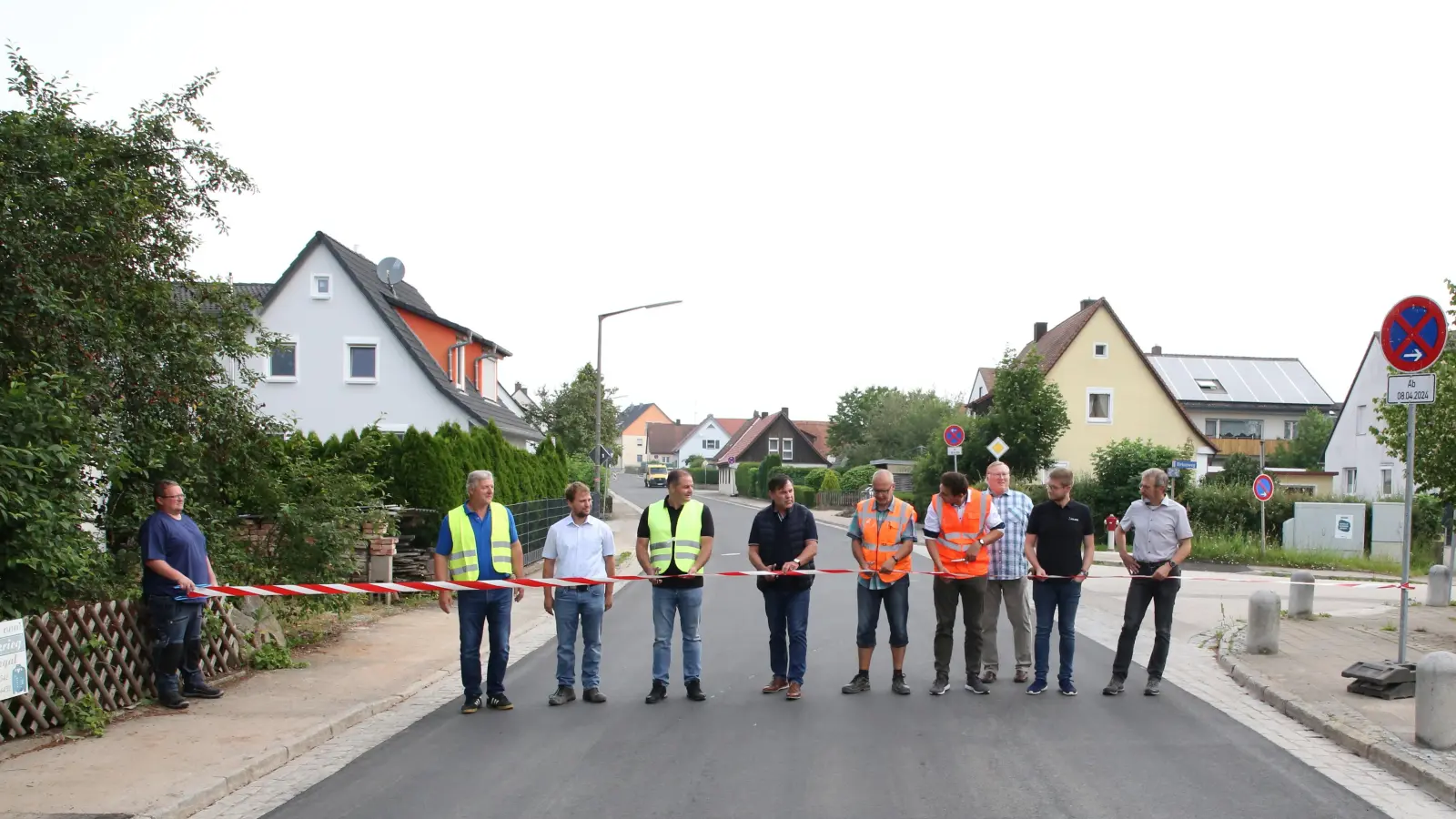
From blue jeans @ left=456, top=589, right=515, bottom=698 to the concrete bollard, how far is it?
7146 mm

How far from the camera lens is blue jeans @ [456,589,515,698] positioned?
870 centimetres

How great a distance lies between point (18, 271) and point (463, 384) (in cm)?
2702

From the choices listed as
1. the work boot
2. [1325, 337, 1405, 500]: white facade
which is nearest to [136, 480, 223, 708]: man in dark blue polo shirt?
the work boot

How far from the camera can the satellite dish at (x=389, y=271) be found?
3494 centimetres

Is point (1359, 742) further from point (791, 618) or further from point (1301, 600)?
point (1301, 600)

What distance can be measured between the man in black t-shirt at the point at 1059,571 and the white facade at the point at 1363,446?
38101mm

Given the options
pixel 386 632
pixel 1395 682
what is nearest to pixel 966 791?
pixel 1395 682

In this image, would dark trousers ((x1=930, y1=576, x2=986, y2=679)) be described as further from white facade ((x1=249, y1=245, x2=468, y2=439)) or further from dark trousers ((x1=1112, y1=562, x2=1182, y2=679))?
white facade ((x1=249, y1=245, x2=468, y2=439))

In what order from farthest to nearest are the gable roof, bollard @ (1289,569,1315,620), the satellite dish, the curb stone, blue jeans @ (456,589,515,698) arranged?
the satellite dish
the gable roof
bollard @ (1289,569,1315,620)
blue jeans @ (456,589,515,698)
the curb stone

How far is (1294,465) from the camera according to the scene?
195 ft

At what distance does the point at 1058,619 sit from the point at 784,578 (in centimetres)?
227

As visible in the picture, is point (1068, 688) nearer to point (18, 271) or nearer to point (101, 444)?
point (101, 444)

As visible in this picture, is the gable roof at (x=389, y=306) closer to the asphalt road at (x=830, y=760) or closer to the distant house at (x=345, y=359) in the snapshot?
the distant house at (x=345, y=359)

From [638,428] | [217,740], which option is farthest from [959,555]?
[638,428]
